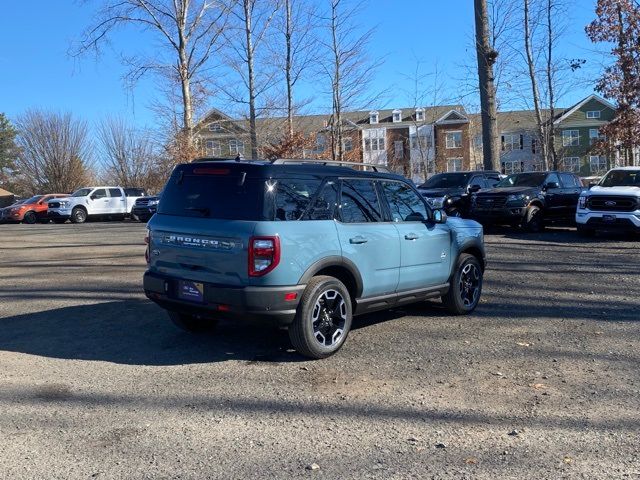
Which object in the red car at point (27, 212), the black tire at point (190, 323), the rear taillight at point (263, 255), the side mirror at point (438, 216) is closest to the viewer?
the rear taillight at point (263, 255)

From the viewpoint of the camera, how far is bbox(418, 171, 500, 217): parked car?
17.2m

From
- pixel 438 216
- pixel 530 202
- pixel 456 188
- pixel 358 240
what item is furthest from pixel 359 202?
pixel 456 188

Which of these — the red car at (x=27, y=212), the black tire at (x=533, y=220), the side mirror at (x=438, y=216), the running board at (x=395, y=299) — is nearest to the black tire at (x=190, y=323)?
the running board at (x=395, y=299)

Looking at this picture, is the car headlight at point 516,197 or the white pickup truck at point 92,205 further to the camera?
the white pickup truck at point 92,205

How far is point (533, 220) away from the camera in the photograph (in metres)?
16.1

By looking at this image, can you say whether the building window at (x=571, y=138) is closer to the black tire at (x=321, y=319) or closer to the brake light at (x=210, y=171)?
the black tire at (x=321, y=319)

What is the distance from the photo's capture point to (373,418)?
13.9 feet

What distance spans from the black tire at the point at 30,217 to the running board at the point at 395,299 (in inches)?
1200

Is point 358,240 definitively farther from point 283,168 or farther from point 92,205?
point 92,205

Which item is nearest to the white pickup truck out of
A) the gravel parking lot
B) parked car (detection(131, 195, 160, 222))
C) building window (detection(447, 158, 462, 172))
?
parked car (detection(131, 195, 160, 222))

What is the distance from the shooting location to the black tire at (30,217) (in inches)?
1261

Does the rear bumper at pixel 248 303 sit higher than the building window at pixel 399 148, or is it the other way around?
the building window at pixel 399 148

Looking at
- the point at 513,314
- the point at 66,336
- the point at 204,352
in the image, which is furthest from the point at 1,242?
the point at 513,314

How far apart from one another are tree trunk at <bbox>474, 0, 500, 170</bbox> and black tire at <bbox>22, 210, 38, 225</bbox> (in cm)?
2420
